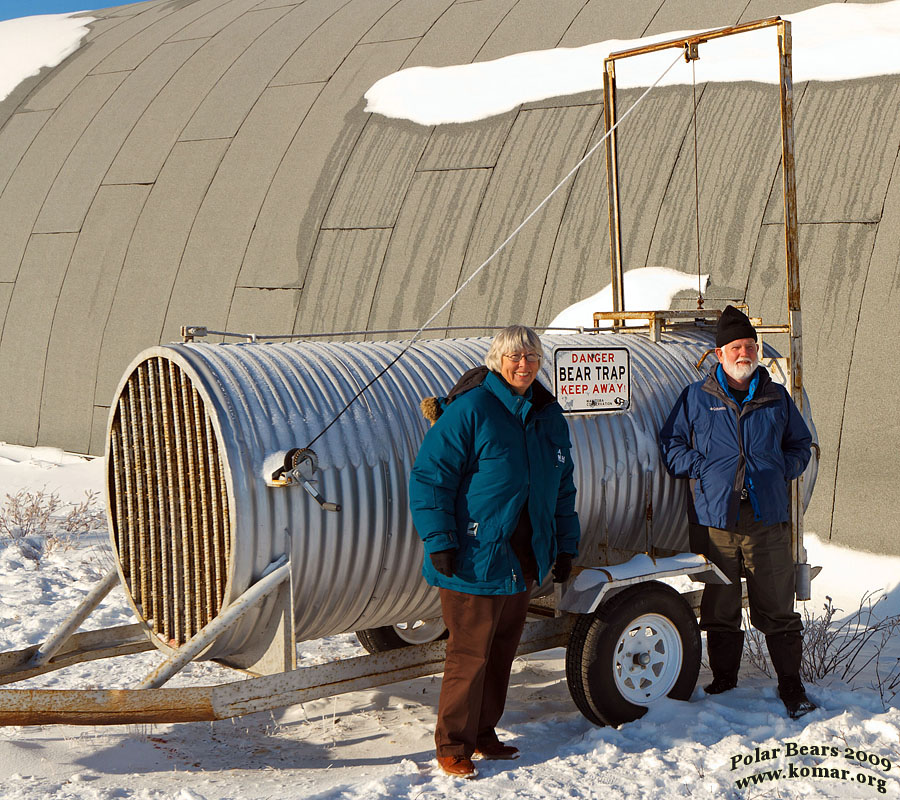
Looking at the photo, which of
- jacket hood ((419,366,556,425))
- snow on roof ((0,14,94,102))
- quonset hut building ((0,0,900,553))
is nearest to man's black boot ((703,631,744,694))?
jacket hood ((419,366,556,425))

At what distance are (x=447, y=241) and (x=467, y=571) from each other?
6986mm

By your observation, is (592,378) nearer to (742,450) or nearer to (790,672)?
(742,450)

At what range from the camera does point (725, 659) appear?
6.07 meters

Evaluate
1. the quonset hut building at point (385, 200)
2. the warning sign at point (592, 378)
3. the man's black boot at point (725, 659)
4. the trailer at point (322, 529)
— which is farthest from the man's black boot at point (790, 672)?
the quonset hut building at point (385, 200)

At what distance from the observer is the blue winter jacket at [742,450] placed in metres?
5.69

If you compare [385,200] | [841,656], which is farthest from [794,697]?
[385,200]

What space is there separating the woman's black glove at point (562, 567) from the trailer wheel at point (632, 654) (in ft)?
1.39

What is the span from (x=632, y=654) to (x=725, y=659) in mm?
699

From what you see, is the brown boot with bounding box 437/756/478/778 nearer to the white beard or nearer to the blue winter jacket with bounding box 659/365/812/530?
the blue winter jacket with bounding box 659/365/812/530

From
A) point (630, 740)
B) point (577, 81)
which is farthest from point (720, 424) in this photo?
point (577, 81)

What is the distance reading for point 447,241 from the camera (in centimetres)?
1133

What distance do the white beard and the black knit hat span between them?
0.39ft

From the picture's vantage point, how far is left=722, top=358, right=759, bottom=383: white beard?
572cm

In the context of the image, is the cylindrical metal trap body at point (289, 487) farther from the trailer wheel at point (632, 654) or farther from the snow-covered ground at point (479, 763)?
the snow-covered ground at point (479, 763)
